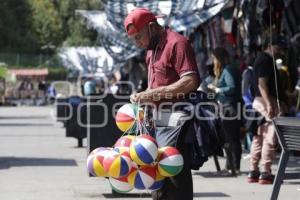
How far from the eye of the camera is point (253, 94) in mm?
11461

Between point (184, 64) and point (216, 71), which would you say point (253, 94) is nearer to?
point (216, 71)

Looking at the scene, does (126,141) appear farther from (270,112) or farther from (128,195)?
(270,112)

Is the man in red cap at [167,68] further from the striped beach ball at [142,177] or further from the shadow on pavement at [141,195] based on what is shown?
the shadow on pavement at [141,195]

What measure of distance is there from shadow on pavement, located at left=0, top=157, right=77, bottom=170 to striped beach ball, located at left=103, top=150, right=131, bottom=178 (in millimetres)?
7067

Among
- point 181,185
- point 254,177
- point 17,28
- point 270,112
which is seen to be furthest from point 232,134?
point 17,28

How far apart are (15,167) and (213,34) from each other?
7145mm

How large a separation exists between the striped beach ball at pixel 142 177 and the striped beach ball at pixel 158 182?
1.3 inches

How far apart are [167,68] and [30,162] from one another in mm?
7952

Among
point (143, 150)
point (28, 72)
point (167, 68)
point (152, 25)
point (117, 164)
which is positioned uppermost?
point (152, 25)

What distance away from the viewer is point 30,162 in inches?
554

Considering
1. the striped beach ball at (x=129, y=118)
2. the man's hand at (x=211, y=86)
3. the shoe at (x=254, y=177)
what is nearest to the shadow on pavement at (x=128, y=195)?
the shoe at (x=254, y=177)

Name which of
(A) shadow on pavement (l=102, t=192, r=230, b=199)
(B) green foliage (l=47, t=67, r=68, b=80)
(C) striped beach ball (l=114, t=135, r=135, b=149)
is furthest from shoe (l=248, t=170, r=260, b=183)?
(B) green foliage (l=47, t=67, r=68, b=80)

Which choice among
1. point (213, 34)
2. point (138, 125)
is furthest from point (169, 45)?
point (213, 34)

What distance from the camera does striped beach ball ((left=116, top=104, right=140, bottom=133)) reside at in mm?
6691
